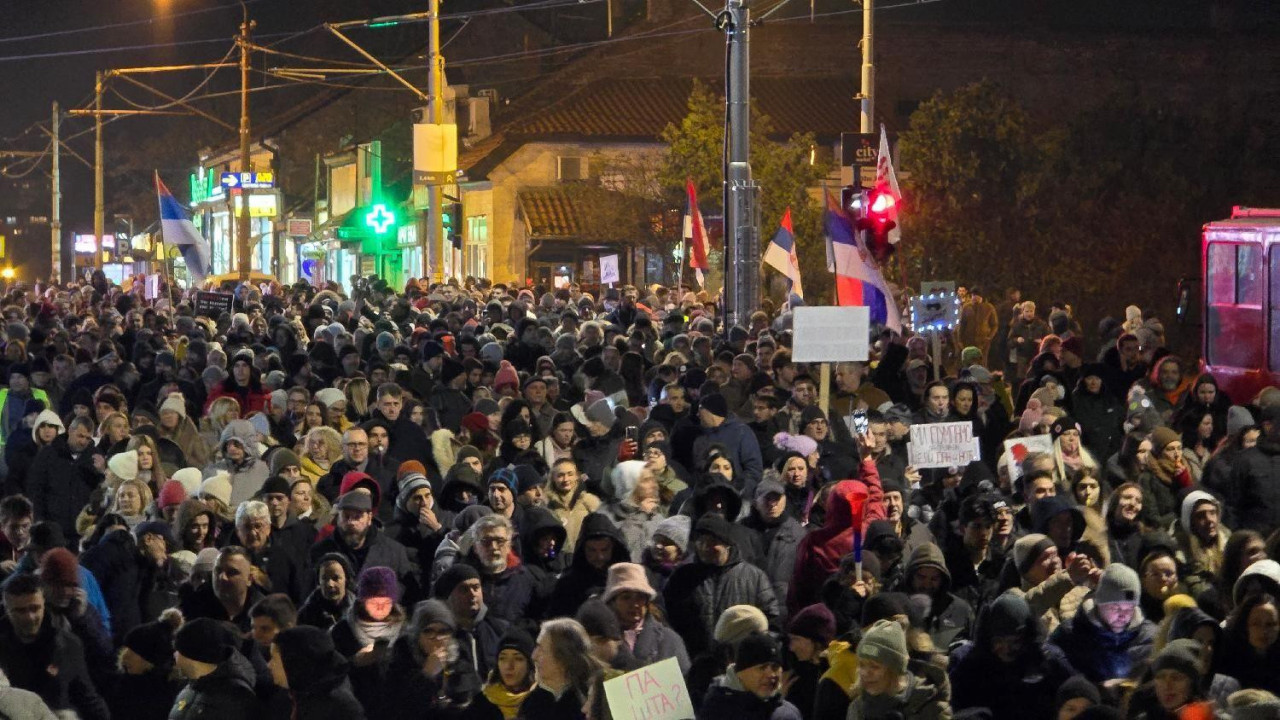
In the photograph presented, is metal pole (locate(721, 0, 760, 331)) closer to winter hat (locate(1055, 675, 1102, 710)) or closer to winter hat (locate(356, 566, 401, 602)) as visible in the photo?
winter hat (locate(356, 566, 401, 602))

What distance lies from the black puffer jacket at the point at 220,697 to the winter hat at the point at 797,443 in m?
5.64

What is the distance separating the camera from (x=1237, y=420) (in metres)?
13.6

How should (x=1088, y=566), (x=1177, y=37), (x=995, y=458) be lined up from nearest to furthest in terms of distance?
1. (x=1088, y=566)
2. (x=995, y=458)
3. (x=1177, y=37)

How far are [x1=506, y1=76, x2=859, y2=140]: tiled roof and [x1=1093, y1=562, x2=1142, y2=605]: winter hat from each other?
1743 inches

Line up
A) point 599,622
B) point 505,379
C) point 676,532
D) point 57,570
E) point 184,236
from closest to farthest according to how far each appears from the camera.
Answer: point 599,622, point 57,570, point 676,532, point 505,379, point 184,236

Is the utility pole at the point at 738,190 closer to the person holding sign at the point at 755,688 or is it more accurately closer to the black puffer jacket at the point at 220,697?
the person holding sign at the point at 755,688

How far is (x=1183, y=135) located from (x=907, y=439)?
85.8 ft

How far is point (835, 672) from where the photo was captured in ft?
25.2

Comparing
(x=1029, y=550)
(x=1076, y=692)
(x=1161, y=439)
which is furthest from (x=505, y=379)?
(x=1076, y=692)

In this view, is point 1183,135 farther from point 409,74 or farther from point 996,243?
point 409,74

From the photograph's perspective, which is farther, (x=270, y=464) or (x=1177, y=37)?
(x=1177, y=37)

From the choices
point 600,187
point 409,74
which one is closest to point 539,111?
point 600,187

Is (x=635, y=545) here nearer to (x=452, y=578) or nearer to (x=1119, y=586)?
(x=452, y=578)

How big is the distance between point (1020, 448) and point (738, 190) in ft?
27.7
